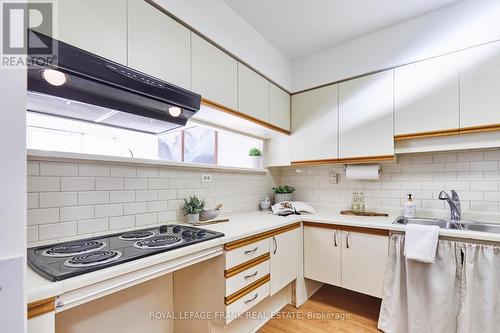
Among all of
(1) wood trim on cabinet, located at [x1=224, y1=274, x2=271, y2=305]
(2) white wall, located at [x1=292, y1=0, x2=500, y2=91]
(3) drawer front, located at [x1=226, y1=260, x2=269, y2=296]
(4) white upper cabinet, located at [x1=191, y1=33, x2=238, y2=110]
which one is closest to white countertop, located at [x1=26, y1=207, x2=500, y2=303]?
(3) drawer front, located at [x1=226, y1=260, x2=269, y2=296]

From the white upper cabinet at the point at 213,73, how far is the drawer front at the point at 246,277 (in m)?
1.22

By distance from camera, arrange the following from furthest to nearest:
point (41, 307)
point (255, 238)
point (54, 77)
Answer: point (255, 238) < point (54, 77) < point (41, 307)

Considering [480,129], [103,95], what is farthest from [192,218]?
[480,129]

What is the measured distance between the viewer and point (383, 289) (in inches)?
72.2

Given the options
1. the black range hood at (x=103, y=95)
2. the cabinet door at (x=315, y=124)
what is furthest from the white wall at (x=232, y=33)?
the black range hood at (x=103, y=95)

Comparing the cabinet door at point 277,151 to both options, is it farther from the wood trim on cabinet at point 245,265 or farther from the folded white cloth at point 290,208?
the wood trim on cabinet at point 245,265

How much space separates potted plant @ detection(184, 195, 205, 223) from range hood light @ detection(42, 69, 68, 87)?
3.68 feet

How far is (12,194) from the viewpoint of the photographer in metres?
0.56

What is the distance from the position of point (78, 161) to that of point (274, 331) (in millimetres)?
1811

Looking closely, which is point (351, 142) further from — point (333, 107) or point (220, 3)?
point (220, 3)

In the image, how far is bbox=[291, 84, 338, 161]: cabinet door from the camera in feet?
7.77

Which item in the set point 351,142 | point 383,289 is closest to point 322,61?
point 351,142

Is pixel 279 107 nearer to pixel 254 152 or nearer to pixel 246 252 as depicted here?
pixel 254 152

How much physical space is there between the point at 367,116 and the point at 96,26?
210 centimetres
